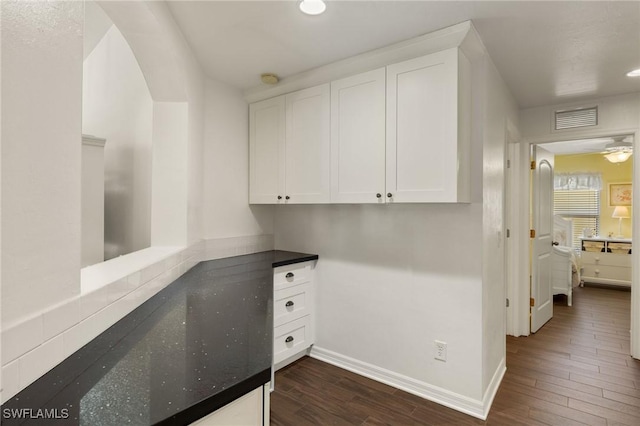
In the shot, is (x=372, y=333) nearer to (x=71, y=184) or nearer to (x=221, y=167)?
(x=221, y=167)

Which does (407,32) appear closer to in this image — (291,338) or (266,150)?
(266,150)

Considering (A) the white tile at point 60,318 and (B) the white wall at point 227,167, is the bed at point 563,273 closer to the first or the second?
(B) the white wall at point 227,167

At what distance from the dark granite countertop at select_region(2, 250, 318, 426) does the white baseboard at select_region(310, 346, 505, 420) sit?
58.1 inches

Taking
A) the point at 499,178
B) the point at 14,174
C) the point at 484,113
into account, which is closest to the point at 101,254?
the point at 14,174

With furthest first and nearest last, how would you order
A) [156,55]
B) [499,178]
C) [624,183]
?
[624,183]
[499,178]
[156,55]

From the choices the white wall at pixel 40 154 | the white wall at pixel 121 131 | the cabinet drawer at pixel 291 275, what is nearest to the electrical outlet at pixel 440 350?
the cabinet drawer at pixel 291 275

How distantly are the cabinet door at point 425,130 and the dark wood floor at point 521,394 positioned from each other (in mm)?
1401

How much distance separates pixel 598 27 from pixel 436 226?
4.85 ft

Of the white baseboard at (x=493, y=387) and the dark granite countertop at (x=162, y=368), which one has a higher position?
the dark granite countertop at (x=162, y=368)

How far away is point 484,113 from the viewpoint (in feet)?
7.04

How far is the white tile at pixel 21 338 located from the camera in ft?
2.29

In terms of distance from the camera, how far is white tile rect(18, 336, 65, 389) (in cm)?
76

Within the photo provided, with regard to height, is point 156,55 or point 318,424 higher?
point 156,55

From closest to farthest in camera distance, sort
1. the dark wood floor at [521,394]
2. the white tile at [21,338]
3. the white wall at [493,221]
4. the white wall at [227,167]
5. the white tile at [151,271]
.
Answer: the white tile at [21,338], the white tile at [151,271], the dark wood floor at [521,394], the white wall at [493,221], the white wall at [227,167]
